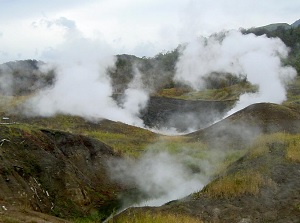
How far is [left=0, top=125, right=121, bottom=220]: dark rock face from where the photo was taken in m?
20.1

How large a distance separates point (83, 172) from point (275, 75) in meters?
47.1

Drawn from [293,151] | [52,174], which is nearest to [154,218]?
[52,174]

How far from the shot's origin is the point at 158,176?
2819 centimetres

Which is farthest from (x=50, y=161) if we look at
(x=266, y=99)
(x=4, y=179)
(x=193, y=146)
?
(x=266, y=99)

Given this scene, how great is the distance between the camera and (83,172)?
26.8 m

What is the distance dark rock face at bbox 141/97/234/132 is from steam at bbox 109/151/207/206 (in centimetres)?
2406

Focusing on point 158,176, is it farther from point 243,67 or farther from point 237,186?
point 243,67

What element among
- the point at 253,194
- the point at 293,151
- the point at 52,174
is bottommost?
the point at 253,194

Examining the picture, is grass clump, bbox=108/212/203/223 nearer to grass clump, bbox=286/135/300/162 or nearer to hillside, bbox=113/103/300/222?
hillside, bbox=113/103/300/222

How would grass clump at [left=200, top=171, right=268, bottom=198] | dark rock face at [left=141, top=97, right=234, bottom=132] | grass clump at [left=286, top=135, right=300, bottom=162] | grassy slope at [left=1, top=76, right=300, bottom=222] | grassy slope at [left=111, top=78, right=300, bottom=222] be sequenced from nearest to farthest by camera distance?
grassy slope at [left=111, top=78, right=300, bottom=222]
grass clump at [left=200, top=171, right=268, bottom=198]
grass clump at [left=286, top=135, right=300, bottom=162]
grassy slope at [left=1, top=76, right=300, bottom=222]
dark rock face at [left=141, top=97, right=234, bottom=132]

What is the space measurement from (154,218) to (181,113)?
45.6m

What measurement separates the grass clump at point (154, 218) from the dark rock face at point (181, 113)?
38.4 metres

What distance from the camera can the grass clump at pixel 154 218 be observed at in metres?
16.2

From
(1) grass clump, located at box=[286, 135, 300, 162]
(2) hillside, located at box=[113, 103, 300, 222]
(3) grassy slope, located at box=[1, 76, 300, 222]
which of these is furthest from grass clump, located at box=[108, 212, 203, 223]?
(3) grassy slope, located at box=[1, 76, 300, 222]
